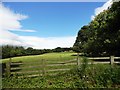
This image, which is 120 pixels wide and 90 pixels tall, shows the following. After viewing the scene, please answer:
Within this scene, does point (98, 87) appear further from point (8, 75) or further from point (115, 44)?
point (115, 44)

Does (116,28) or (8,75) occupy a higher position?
(116,28)

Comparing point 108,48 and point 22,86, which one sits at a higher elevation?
point 108,48

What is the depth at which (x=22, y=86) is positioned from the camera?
15.4 m

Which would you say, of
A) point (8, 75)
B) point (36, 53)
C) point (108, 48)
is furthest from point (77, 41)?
point (8, 75)

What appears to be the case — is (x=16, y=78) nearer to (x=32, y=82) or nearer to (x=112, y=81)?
(x=32, y=82)

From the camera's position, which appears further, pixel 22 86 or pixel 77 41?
pixel 77 41

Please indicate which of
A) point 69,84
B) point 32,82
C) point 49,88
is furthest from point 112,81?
point 32,82

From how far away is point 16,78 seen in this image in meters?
18.1

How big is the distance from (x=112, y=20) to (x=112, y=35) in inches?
69.2

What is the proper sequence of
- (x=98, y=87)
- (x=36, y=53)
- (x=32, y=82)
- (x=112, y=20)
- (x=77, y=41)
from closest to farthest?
(x=98, y=87) < (x=32, y=82) < (x=112, y=20) < (x=36, y=53) < (x=77, y=41)

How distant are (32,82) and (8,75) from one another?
310 cm

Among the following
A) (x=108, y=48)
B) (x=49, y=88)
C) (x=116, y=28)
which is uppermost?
Result: (x=116, y=28)

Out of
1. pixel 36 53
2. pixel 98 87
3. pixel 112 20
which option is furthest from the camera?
pixel 36 53

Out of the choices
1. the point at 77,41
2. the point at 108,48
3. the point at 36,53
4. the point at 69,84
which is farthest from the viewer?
the point at 77,41
